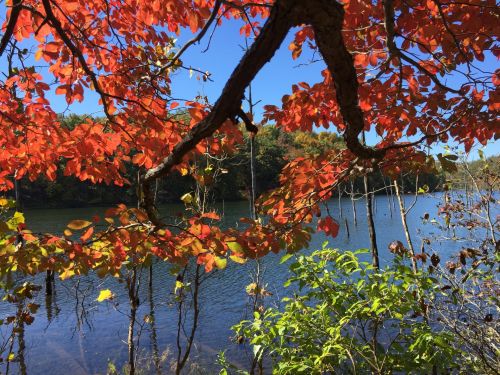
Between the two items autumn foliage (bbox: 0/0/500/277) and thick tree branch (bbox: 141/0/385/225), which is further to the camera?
autumn foliage (bbox: 0/0/500/277)

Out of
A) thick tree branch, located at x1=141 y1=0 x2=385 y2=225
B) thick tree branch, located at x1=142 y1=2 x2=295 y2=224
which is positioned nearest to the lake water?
thick tree branch, located at x1=141 y1=0 x2=385 y2=225

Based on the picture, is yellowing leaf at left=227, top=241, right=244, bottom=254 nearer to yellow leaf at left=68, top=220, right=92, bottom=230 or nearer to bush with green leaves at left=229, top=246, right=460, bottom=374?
yellow leaf at left=68, top=220, right=92, bottom=230

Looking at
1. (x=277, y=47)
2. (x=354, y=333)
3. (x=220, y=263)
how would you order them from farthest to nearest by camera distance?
(x=354, y=333) → (x=220, y=263) → (x=277, y=47)

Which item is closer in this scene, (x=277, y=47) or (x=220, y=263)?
(x=277, y=47)

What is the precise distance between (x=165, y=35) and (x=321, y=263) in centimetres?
237

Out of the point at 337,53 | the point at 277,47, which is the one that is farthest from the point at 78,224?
the point at 337,53

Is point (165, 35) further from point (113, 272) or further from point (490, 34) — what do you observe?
point (490, 34)

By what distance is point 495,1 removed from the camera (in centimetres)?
225

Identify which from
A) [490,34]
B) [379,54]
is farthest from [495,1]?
[379,54]

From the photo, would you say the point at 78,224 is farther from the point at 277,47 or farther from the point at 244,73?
the point at 277,47

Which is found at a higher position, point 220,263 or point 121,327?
point 220,263

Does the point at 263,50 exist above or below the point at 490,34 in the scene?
below

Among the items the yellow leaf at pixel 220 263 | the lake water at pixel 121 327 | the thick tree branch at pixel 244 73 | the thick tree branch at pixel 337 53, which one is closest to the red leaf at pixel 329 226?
the yellow leaf at pixel 220 263

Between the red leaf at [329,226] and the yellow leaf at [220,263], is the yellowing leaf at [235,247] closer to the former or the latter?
the yellow leaf at [220,263]
